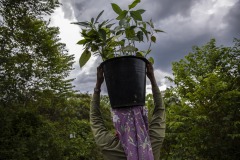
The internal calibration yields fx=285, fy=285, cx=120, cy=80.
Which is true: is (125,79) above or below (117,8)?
below

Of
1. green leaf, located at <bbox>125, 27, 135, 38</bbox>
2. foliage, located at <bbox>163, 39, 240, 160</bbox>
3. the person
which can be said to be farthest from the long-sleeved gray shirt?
foliage, located at <bbox>163, 39, 240, 160</bbox>

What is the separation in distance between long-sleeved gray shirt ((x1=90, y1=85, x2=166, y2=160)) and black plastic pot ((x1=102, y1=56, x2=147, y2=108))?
0.39 ft

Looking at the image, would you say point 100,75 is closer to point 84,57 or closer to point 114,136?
point 84,57

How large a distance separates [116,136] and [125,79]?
377 millimetres

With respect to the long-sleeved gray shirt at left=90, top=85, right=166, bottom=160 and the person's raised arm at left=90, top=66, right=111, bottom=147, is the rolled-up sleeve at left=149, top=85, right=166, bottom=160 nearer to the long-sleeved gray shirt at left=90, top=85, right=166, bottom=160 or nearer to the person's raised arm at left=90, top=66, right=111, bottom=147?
the long-sleeved gray shirt at left=90, top=85, right=166, bottom=160

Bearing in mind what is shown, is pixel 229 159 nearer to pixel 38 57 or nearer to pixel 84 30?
pixel 84 30

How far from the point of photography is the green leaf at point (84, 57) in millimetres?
2209

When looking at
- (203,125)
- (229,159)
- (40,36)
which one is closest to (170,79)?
(203,125)

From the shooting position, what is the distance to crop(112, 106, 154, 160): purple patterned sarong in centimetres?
167

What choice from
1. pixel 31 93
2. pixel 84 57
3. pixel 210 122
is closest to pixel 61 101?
pixel 31 93

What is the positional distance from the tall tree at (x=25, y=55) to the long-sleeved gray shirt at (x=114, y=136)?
26.3 feet

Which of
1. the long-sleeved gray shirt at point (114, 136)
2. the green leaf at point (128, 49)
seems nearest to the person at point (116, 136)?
the long-sleeved gray shirt at point (114, 136)

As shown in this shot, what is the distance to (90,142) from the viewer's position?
16625mm

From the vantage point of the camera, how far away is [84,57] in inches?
87.7
